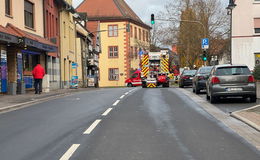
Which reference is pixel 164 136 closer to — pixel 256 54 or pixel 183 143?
pixel 183 143

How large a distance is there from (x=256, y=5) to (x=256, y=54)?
179 inches

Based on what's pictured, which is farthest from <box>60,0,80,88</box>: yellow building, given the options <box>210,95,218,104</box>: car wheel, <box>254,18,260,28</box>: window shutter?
<box>210,95,218,104</box>: car wheel

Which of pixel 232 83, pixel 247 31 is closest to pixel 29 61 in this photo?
pixel 232 83

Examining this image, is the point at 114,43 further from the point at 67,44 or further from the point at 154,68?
the point at 154,68

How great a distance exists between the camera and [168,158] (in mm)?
6355

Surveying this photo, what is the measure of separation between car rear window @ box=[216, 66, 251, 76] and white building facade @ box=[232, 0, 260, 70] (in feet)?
77.1

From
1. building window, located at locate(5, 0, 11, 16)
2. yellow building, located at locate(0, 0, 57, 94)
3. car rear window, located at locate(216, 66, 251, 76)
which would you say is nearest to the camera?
car rear window, located at locate(216, 66, 251, 76)

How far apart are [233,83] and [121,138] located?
8.47 metres

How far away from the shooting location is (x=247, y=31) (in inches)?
1519

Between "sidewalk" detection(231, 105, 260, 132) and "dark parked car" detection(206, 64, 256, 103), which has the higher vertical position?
"dark parked car" detection(206, 64, 256, 103)

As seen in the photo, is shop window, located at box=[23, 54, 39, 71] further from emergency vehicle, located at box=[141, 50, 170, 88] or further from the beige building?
emergency vehicle, located at box=[141, 50, 170, 88]

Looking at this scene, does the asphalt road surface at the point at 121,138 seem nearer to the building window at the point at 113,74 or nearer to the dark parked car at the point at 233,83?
the dark parked car at the point at 233,83

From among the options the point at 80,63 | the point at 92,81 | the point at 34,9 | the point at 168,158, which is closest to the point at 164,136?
the point at 168,158

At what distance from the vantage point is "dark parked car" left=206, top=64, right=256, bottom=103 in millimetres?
15469
